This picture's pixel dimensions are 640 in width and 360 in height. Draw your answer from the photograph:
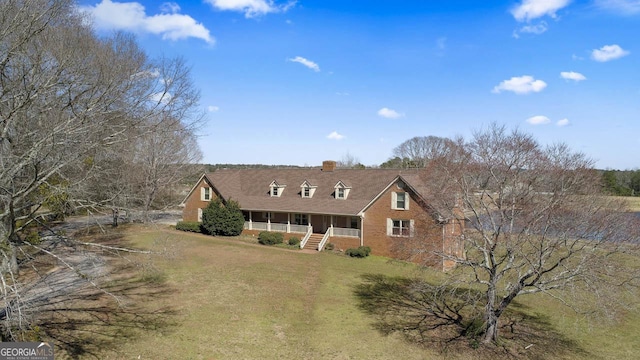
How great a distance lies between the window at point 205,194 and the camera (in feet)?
136

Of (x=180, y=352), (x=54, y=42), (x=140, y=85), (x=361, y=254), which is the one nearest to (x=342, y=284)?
(x=361, y=254)

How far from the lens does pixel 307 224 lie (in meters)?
37.3

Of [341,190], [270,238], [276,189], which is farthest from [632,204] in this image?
[276,189]

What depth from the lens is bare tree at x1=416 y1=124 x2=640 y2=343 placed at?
14.6 m

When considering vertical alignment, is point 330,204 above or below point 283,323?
above

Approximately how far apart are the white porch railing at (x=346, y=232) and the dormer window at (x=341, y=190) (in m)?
3.02

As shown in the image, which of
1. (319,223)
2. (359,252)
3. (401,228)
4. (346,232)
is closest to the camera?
(359,252)

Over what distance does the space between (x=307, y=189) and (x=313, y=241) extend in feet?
17.6

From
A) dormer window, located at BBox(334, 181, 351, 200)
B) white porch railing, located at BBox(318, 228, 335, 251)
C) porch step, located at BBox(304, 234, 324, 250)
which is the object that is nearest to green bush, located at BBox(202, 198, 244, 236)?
porch step, located at BBox(304, 234, 324, 250)

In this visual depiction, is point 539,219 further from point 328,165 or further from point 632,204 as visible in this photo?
point 328,165

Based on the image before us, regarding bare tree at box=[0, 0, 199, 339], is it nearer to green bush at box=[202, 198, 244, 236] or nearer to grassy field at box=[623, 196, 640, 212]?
grassy field at box=[623, 196, 640, 212]

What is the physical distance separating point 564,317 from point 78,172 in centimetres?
2489

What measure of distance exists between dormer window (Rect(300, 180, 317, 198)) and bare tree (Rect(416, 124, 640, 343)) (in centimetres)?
1945

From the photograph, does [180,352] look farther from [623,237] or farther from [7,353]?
[623,237]
